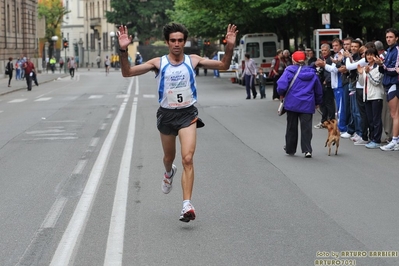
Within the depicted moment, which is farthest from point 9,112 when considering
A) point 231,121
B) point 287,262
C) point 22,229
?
point 287,262

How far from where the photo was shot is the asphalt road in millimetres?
7191

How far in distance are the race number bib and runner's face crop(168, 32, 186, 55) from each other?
37cm

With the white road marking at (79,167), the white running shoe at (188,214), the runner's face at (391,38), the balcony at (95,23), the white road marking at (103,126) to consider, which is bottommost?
the white road marking at (103,126)

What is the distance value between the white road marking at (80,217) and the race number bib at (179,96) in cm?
144

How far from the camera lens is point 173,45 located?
849 centimetres

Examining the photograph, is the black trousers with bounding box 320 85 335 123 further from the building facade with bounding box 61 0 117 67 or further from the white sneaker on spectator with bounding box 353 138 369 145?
the building facade with bounding box 61 0 117 67

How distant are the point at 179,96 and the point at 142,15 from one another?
9345cm

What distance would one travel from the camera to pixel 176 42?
8.48m

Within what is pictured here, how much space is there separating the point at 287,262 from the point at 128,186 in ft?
14.5

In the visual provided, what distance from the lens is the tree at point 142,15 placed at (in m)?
101

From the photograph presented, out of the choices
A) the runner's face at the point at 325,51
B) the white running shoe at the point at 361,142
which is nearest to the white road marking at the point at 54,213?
the white running shoe at the point at 361,142

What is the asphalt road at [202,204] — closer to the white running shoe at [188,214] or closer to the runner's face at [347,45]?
the white running shoe at [188,214]

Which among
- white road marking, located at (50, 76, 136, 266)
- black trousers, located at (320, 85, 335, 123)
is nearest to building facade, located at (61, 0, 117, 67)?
black trousers, located at (320, 85, 335, 123)

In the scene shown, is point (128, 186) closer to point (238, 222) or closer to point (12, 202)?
point (12, 202)
